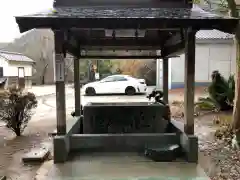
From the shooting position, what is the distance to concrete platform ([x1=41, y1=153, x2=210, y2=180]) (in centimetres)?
401

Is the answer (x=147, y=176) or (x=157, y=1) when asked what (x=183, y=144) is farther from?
(x=157, y=1)

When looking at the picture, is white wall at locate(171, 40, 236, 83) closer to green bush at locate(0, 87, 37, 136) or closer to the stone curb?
green bush at locate(0, 87, 37, 136)

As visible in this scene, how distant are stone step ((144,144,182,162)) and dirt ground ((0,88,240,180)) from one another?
633 millimetres

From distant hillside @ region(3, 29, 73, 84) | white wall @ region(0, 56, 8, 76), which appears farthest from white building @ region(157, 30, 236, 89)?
distant hillside @ region(3, 29, 73, 84)

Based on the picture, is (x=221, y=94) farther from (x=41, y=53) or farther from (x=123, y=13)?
(x=41, y=53)

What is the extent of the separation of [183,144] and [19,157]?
11.4ft

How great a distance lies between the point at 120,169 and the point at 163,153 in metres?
0.93

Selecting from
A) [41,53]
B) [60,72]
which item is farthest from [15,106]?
[41,53]

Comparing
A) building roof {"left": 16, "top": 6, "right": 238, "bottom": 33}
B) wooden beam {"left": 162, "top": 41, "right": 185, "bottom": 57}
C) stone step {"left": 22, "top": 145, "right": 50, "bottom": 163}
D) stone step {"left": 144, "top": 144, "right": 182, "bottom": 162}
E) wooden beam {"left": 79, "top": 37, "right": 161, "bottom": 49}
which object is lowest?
stone step {"left": 22, "top": 145, "right": 50, "bottom": 163}

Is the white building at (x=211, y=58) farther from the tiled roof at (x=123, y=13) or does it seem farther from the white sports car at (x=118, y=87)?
the tiled roof at (x=123, y=13)

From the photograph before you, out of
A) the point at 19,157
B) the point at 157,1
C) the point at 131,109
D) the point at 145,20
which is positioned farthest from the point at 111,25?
the point at 19,157

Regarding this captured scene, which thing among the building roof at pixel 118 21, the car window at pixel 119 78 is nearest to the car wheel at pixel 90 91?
the car window at pixel 119 78

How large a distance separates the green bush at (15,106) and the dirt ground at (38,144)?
0.43 m

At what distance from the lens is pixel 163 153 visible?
4.73 metres
